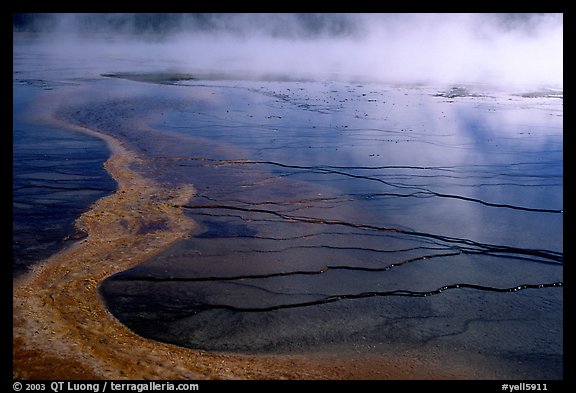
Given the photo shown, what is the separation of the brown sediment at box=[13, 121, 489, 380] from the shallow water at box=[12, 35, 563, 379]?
4.9 inches

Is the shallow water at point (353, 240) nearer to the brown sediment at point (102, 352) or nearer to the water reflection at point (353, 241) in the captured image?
the water reflection at point (353, 241)

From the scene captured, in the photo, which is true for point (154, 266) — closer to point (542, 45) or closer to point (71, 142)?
point (71, 142)

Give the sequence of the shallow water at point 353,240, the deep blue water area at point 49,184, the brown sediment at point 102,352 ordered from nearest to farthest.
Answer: the brown sediment at point 102,352 → the shallow water at point 353,240 → the deep blue water area at point 49,184

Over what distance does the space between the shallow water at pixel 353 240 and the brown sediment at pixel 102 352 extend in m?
0.12

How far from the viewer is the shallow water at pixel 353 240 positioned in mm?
3469

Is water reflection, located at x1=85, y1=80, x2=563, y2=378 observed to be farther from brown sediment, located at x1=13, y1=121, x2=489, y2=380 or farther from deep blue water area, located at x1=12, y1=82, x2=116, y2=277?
deep blue water area, located at x1=12, y1=82, x2=116, y2=277

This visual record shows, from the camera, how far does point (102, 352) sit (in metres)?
3.14

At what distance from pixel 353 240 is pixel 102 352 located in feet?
7.66

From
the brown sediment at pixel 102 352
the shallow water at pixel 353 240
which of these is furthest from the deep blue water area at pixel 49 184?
the shallow water at pixel 353 240

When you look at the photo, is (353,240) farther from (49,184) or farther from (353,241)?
(49,184)

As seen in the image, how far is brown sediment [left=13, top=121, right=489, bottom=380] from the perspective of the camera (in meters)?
3.01

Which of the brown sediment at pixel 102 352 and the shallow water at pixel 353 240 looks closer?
the brown sediment at pixel 102 352
